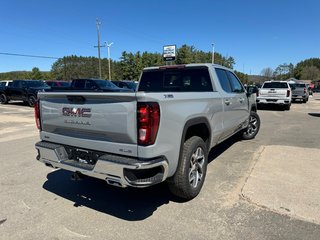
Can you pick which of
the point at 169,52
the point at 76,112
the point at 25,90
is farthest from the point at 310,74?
the point at 76,112

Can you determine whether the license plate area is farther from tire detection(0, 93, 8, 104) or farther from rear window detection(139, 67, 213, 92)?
tire detection(0, 93, 8, 104)

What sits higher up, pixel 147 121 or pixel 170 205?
pixel 147 121

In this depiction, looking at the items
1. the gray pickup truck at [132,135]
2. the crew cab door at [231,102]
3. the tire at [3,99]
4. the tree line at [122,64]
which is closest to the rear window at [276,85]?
the crew cab door at [231,102]

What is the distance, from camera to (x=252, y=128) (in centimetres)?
865

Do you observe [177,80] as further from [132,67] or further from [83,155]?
[132,67]

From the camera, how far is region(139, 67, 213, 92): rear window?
552 centimetres

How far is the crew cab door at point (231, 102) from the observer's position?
5.68m

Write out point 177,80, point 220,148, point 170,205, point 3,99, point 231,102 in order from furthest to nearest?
1. point 3,99
2. point 220,148
3. point 231,102
4. point 177,80
5. point 170,205

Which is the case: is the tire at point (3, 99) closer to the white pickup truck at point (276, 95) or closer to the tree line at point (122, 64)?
the white pickup truck at point (276, 95)

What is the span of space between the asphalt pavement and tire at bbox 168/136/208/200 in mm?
186

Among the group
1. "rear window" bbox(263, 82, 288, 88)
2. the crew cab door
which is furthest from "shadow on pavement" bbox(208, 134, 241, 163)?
"rear window" bbox(263, 82, 288, 88)

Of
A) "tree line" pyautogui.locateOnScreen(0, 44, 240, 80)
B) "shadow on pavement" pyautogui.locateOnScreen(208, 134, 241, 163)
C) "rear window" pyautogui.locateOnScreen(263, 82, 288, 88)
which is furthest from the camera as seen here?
"tree line" pyautogui.locateOnScreen(0, 44, 240, 80)

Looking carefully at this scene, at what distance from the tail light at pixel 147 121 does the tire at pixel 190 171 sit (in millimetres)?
794

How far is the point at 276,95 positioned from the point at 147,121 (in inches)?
650
